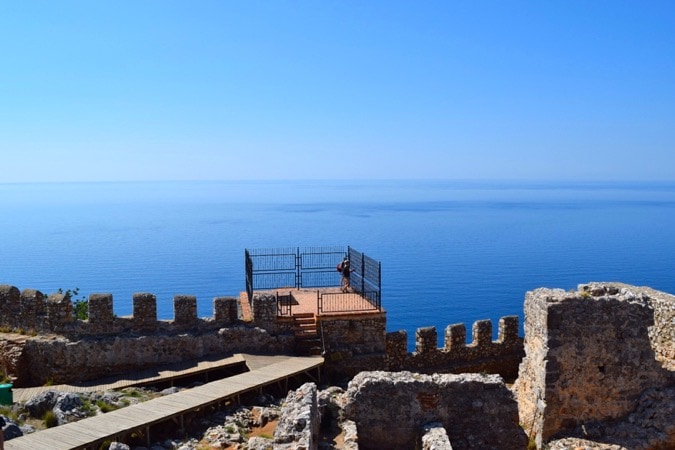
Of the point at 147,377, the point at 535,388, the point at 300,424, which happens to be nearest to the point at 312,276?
the point at 147,377

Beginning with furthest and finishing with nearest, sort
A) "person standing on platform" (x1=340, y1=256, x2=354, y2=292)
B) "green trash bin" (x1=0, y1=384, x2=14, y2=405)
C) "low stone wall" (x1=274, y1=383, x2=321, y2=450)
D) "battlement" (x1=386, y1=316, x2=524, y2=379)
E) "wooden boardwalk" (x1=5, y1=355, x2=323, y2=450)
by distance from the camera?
"person standing on platform" (x1=340, y1=256, x2=354, y2=292) < "battlement" (x1=386, y1=316, x2=524, y2=379) < "green trash bin" (x1=0, y1=384, x2=14, y2=405) < "wooden boardwalk" (x1=5, y1=355, x2=323, y2=450) < "low stone wall" (x1=274, y1=383, x2=321, y2=450)

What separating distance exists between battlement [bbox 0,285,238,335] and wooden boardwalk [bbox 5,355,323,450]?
1992 millimetres

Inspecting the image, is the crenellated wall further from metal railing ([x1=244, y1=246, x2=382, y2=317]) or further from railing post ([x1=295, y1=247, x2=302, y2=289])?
railing post ([x1=295, y1=247, x2=302, y2=289])

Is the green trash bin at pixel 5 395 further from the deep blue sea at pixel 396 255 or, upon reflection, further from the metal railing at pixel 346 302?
the deep blue sea at pixel 396 255

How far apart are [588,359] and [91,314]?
1306 centimetres

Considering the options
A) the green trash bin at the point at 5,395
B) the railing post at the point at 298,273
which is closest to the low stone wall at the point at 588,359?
the railing post at the point at 298,273

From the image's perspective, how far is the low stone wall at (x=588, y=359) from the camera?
12188mm

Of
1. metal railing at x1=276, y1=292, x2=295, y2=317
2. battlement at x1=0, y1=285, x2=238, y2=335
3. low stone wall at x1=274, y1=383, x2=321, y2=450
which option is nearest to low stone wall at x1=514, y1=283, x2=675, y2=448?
low stone wall at x1=274, y1=383, x2=321, y2=450

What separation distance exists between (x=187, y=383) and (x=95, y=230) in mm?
99623

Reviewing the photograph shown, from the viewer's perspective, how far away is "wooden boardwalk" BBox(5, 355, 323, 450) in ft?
34.9

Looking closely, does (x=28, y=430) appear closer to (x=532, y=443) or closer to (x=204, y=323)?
(x=204, y=323)

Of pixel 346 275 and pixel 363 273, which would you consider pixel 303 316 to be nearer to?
pixel 363 273

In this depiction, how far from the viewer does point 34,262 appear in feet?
219

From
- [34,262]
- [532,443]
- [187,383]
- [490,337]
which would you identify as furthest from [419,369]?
[34,262]
